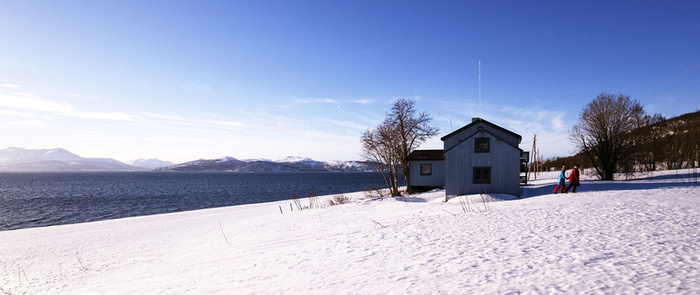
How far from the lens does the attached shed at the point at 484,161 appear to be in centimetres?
2631

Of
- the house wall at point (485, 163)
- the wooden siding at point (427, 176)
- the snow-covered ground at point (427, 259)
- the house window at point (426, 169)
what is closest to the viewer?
the snow-covered ground at point (427, 259)

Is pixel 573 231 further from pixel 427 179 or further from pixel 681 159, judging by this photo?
pixel 681 159

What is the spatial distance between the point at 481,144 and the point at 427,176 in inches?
496

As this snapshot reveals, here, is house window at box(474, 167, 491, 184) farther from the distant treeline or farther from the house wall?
the distant treeline

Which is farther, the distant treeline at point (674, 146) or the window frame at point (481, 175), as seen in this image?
the distant treeline at point (674, 146)

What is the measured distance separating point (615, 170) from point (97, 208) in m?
64.4

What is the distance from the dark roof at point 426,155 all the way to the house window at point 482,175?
11549mm

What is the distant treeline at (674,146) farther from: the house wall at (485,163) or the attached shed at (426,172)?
the house wall at (485,163)

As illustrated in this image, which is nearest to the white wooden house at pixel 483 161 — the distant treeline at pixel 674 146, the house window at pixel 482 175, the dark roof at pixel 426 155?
the house window at pixel 482 175

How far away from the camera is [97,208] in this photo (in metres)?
41.3

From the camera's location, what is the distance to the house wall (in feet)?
86.2

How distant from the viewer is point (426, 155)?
40.4 meters

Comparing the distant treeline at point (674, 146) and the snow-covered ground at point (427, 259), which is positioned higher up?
the distant treeline at point (674, 146)

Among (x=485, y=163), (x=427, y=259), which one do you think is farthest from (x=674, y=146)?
(x=427, y=259)
